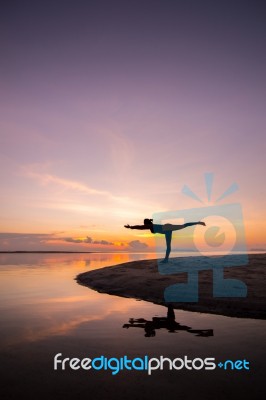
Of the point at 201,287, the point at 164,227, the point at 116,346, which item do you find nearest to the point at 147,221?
the point at 164,227

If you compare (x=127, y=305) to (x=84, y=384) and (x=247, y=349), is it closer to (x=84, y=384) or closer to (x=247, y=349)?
(x=247, y=349)

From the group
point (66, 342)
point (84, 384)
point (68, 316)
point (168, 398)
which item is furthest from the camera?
point (68, 316)

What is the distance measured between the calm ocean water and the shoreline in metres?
1.14

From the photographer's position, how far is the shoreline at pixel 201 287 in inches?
550

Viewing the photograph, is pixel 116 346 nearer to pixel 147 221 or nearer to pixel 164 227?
pixel 147 221

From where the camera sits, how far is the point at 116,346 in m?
9.15

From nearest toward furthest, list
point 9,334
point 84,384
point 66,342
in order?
point 84,384
point 66,342
point 9,334

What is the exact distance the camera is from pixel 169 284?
1883cm

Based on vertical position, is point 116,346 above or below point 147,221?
below

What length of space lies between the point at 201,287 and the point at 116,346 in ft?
31.6

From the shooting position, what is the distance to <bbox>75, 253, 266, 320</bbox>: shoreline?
1398cm

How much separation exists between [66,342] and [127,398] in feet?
13.7

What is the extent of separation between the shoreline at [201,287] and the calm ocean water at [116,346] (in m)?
1.14

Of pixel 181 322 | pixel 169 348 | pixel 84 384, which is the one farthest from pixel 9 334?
pixel 181 322
